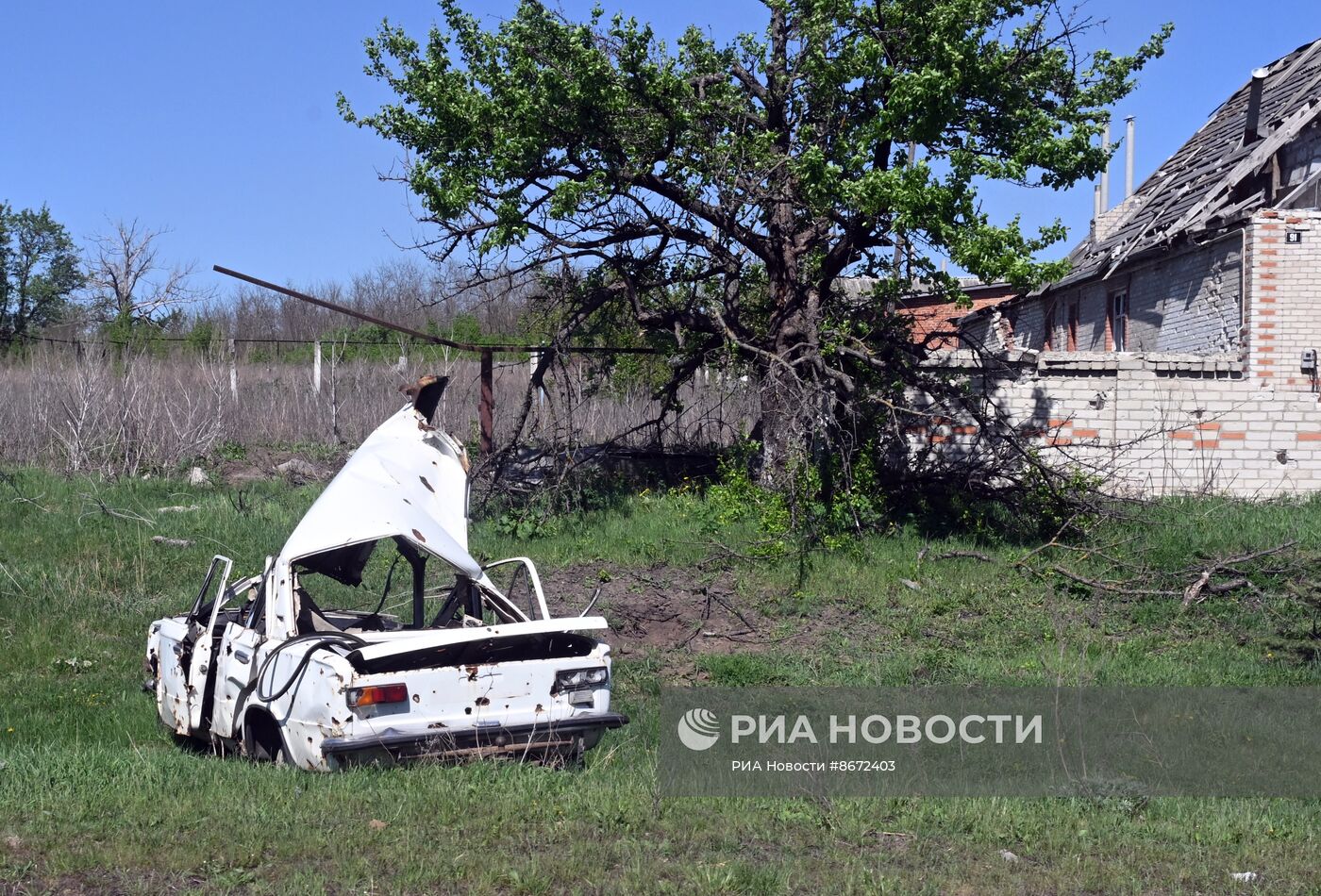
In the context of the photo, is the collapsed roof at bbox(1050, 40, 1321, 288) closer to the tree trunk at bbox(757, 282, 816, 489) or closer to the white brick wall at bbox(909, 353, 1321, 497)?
the white brick wall at bbox(909, 353, 1321, 497)

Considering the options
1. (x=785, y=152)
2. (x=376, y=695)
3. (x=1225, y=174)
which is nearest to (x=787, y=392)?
(x=785, y=152)

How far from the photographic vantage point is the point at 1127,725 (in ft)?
27.1

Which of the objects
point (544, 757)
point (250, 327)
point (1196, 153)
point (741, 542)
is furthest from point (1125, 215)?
point (250, 327)

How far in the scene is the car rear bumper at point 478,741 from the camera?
6098 mm

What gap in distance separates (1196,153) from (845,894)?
2247cm

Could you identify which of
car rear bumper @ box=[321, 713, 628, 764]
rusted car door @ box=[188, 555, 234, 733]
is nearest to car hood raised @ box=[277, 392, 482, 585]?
rusted car door @ box=[188, 555, 234, 733]

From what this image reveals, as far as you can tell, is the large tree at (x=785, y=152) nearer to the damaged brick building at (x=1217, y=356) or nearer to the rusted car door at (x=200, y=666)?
the damaged brick building at (x=1217, y=356)

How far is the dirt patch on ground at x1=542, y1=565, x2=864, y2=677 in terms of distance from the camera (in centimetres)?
1105

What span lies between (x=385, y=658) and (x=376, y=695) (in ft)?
0.80

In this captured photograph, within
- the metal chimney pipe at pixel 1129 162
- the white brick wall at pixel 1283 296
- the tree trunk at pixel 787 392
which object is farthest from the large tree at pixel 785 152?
the metal chimney pipe at pixel 1129 162

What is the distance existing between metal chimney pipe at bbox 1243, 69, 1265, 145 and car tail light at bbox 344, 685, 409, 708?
61.1 feet

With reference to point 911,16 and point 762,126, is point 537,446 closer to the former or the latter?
point 762,126

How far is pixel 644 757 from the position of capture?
24.3ft

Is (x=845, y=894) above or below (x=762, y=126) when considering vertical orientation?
below
